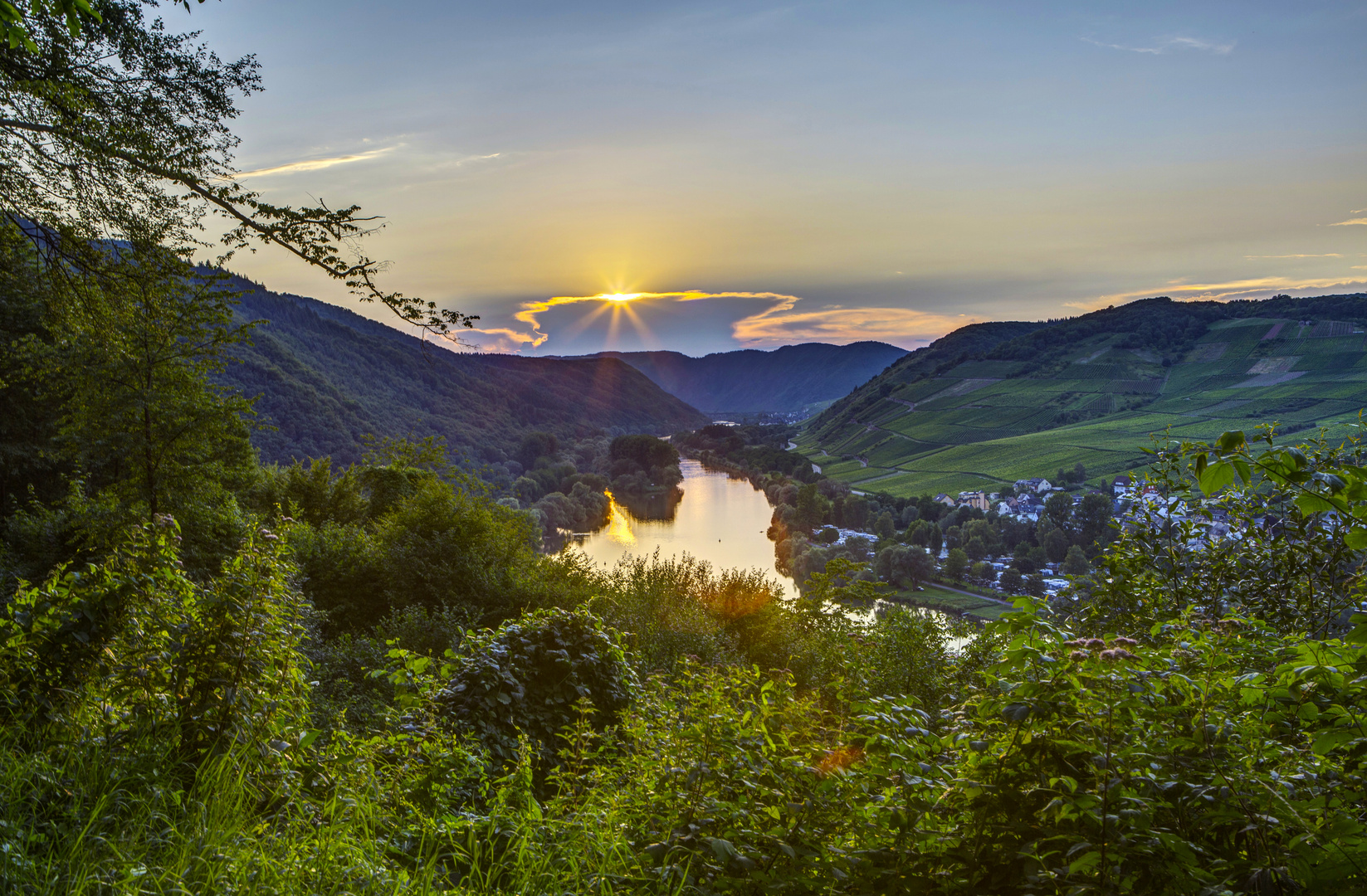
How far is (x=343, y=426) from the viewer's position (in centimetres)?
5247

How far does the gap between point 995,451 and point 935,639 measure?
235 ft

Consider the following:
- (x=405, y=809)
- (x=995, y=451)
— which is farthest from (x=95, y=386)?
(x=995, y=451)

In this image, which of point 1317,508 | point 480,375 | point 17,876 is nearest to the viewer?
point 1317,508

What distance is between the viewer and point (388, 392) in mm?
78188

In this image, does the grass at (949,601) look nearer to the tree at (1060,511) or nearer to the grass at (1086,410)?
the tree at (1060,511)

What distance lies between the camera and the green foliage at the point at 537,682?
431cm

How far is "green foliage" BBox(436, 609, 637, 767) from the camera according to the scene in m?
4.31

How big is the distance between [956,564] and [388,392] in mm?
66160

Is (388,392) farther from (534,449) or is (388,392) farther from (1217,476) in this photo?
(1217,476)

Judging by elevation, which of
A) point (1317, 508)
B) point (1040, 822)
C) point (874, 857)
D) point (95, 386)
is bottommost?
point (874, 857)

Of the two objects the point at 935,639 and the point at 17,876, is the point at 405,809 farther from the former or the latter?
the point at 935,639

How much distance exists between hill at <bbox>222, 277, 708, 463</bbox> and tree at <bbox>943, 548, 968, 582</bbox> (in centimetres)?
2645

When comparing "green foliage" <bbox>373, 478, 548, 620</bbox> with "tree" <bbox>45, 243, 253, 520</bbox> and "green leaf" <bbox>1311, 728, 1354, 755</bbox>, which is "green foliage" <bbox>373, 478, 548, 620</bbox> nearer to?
"tree" <bbox>45, 243, 253, 520</bbox>

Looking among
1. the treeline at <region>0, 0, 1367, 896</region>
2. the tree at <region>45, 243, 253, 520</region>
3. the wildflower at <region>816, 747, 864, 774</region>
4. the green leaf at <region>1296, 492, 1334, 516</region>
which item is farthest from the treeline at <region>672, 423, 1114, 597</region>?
the green leaf at <region>1296, 492, 1334, 516</region>
